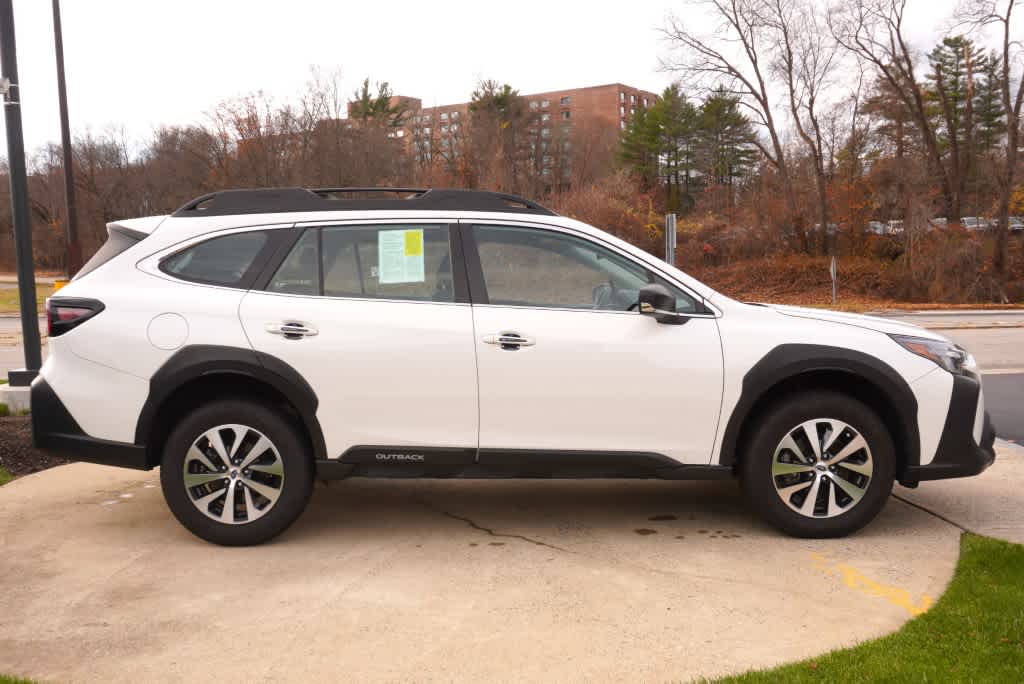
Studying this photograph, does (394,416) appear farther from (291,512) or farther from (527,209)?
(527,209)

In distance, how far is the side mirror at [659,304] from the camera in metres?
4.64

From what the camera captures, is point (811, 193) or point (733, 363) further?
point (811, 193)

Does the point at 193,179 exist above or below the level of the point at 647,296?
above

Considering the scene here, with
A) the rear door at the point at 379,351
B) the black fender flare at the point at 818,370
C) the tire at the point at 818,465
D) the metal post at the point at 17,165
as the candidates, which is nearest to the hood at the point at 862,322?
the black fender flare at the point at 818,370

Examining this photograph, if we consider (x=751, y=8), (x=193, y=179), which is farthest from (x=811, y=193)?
(x=193, y=179)

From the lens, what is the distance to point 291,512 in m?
4.73

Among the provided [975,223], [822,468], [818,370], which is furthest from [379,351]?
[975,223]

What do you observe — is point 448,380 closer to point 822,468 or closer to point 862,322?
point 822,468

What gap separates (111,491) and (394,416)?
249cm

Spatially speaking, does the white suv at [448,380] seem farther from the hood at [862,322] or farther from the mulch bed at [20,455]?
the mulch bed at [20,455]

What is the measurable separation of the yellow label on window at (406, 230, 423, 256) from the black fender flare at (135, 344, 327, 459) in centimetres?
90

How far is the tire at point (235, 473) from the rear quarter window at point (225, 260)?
2.20 feet

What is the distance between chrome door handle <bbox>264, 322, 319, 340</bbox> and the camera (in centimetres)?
470

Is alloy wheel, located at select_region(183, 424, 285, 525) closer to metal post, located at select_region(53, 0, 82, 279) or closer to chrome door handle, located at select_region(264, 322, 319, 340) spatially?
→ chrome door handle, located at select_region(264, 322, 319, 340)
